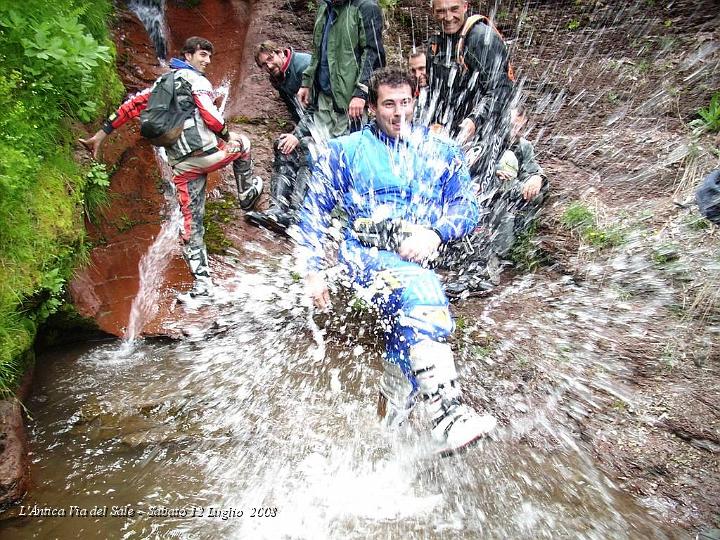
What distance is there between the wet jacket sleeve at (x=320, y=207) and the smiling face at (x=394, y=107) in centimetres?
32

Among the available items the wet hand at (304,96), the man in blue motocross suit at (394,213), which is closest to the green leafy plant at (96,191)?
the wet hand at (304,96)

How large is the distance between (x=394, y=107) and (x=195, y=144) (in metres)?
2.07

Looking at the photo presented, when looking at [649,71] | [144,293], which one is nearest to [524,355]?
[144,293]

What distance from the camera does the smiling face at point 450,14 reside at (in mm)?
4082

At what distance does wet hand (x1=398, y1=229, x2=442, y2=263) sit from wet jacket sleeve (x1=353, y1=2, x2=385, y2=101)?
2225 millimetres

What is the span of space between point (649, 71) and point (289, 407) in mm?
6052

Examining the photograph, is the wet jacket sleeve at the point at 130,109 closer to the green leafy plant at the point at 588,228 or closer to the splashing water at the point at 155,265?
the splashing water at the point at 155,265

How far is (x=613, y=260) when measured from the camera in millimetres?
4625

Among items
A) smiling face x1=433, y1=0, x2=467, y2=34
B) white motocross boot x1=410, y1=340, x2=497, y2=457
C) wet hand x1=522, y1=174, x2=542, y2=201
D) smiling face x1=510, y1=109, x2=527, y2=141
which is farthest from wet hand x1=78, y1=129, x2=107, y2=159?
wet hand x1=522, y1=174, x2=542, y2=201

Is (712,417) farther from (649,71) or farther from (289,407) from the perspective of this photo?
(649,71)

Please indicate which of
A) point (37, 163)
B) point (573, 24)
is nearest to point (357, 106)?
point (37, 163)

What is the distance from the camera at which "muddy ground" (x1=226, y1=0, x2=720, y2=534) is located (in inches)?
126

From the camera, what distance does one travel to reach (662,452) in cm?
305

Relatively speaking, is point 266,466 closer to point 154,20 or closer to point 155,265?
point 155,265
